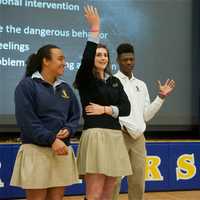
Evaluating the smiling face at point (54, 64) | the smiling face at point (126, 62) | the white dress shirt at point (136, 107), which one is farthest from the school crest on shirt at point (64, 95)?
the smiling face at point (126, 62)

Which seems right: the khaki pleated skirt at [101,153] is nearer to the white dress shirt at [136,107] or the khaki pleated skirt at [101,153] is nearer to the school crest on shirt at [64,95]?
the school crest on shirt at [64,95]

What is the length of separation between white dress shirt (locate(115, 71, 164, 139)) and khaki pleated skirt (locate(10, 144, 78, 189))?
0.64 metres

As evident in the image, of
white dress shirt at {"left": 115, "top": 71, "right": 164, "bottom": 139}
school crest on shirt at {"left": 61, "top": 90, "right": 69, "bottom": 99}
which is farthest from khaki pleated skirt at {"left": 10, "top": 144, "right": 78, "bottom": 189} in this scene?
white dress shirt at {"left": 115, "top": 71, "right": 164, "bottom": 139}

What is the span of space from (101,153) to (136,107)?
64cm

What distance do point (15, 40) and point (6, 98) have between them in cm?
57

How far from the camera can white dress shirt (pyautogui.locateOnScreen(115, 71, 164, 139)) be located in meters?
2.82

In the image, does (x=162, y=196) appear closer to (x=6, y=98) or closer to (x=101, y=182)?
(x=6, y=98)

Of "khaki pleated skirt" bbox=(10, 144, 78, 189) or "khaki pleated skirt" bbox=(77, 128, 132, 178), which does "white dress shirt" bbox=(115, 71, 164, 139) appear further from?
"khaki pleated skirt" bbox=(10, 144, 78, 189)

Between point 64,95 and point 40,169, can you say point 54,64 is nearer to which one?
point 64,95

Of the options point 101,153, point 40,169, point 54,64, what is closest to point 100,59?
point 54,64

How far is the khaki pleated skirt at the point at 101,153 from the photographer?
235 cm

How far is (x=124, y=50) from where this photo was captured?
2920mm

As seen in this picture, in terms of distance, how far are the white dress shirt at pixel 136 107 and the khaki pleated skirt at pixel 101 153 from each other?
1.28 feet

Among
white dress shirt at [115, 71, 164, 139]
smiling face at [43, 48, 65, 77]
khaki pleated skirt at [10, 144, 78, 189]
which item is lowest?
khaki pleated skirt at [10, 144, 78, 189]
